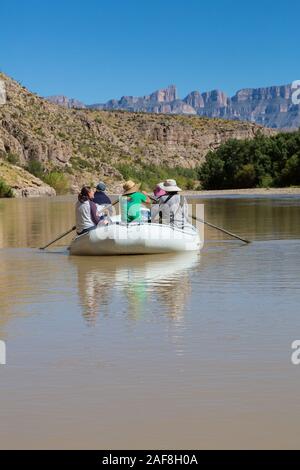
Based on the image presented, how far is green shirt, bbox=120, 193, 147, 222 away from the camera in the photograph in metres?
19.1

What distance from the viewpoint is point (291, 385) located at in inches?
274

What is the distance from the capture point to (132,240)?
18.5 meters

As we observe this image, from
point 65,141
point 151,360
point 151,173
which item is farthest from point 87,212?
point 151,173

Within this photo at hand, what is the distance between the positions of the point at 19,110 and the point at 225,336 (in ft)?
486

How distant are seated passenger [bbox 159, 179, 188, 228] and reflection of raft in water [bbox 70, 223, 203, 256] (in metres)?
0.43

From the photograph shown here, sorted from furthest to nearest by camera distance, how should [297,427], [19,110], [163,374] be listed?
[19,110] < [163,374] < [297,427]

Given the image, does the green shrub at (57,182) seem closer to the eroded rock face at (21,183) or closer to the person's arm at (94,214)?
the eroded rock face at (21,183)

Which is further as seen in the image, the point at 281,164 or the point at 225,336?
the point at 281,164

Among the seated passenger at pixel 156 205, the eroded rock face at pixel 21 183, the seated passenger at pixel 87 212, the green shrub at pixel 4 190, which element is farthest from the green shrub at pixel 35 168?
the seated passenger at pixel 87 212

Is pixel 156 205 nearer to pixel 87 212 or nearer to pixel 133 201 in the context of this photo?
pixel 133 201

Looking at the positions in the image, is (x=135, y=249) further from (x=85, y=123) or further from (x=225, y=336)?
(x=85, y=123)

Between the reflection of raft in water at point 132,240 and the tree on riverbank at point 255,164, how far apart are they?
82.9 m

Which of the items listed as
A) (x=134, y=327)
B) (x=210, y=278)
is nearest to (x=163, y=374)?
(x=134, y=327)

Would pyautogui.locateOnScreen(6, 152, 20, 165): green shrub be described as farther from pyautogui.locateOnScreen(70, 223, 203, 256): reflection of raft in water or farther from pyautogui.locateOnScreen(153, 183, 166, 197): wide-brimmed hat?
pyautogui.locateOnScreen(70, 223, 203, 256): reflection of raft in water
